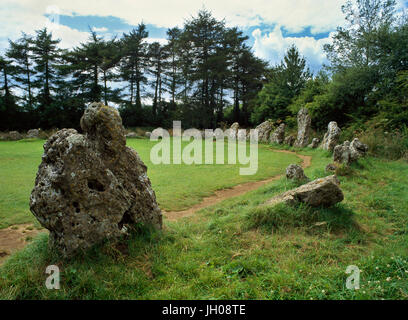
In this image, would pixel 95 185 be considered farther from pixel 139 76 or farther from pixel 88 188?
pixel 139 76

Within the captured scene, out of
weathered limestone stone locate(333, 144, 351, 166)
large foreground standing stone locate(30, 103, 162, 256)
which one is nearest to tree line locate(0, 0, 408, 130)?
weathered limestone stone locate(333, 144, 351, 166)

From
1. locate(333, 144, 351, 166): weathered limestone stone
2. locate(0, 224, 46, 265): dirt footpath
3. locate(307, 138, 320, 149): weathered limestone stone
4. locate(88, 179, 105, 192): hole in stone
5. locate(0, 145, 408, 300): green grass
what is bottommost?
locate(0, 224, 46, 265): dirt footpath

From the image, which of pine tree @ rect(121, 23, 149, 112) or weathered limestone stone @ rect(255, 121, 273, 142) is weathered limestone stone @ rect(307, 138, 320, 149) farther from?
pine tree @ rect(121, 23, 149, 112)

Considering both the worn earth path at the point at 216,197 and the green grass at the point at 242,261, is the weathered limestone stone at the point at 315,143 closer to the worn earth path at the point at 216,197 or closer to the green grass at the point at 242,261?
the worn earth path at the point at 216,197

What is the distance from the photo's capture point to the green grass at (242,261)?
2479 mm

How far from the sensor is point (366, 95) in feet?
51.6

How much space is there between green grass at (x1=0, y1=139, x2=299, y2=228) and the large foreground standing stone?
2.24 m

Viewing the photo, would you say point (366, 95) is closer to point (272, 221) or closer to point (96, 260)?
point (272, 221)

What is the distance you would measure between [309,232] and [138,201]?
265 cm

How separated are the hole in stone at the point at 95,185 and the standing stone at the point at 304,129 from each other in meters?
15.3

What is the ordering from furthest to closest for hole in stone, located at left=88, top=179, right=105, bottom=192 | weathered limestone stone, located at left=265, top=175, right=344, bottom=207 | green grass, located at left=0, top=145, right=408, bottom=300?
weathered limestone stone, located at left=265, top=175, right=344, bottom=207 < hole in stone, located at left=88, top=179, right=105, bottom=192 < green grass, located at left=0, top=145, right=408, bottom=300

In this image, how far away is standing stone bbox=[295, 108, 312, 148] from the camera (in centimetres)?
1642

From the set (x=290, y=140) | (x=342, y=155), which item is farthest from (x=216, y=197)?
(x=290, y=140)
